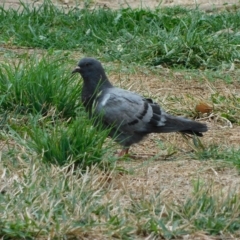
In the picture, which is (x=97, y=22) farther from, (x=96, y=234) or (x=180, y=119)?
(x=96, y=234)

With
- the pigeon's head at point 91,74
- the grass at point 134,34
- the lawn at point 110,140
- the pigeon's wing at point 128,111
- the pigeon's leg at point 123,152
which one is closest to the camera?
the lawn at point 110,140

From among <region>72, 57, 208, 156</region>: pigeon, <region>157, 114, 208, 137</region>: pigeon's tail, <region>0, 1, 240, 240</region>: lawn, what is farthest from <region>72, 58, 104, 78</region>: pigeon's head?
<region>157, 114, 208, 137</region>: pigeon's tail

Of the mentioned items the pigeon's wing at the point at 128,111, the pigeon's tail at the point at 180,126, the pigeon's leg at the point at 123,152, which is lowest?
the pigeon's leg at the point at 123,152

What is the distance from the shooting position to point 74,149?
6293 mm

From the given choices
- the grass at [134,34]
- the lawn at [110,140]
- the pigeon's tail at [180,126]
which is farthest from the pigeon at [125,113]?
the grass at [134,34]

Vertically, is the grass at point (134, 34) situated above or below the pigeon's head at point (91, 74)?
below

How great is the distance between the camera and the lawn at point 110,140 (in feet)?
18.0

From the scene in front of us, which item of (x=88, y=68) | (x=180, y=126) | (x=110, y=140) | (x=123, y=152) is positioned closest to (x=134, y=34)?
(x=88, y=68)

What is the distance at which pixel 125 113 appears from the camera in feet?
23.8

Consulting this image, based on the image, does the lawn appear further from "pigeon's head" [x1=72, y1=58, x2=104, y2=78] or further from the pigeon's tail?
"pigeon's head" [x1=72, y1=58, x2=104, y2=78]

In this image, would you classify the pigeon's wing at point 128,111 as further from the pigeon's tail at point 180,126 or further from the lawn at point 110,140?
the lawn at point 110,140

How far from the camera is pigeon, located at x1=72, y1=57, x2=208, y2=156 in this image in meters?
7.18

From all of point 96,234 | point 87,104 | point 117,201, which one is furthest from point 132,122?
point 96,234

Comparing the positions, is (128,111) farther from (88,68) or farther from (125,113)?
(88,68)
